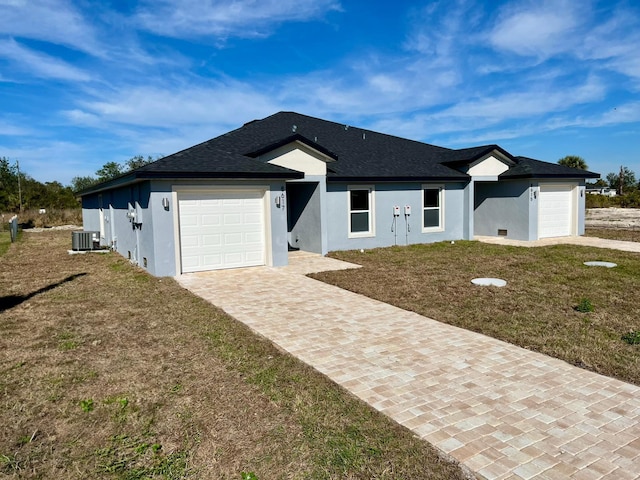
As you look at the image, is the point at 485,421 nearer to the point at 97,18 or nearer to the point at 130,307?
the point at 130,307

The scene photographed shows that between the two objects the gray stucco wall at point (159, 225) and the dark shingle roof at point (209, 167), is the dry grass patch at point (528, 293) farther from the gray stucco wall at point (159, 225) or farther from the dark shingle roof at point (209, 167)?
the dark shingle roof at point (209, 167)

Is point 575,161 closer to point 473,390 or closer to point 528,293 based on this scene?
point 528,293

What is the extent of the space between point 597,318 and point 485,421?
4.34 metres

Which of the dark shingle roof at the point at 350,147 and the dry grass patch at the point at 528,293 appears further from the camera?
the dark shingle roof at the point at 350,147

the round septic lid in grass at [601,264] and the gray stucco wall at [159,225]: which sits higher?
the gray stucco wall at [159,225]

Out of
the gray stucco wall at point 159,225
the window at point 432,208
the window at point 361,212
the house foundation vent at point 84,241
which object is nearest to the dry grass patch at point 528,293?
the window at point 361,212

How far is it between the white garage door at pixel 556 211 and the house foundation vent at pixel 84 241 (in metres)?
18.4

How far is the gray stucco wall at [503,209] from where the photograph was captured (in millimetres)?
17766

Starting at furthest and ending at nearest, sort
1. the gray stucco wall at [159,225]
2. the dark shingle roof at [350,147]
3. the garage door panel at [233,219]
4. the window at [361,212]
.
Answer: the window at [361,212] → the dark shingle roof at [350,147] → the garage door panel at [233,219] → the gray stucco wall at [159,225]

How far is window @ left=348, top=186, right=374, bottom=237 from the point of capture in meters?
15.7

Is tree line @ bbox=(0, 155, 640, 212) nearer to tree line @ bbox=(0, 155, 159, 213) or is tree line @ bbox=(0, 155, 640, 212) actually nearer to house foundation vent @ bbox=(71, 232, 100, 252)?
tree line @ bbox=(0, 155, 159, 213)

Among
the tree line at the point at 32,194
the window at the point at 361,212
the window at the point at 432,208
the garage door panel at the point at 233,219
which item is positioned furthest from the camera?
the tree line at the point at 32,194

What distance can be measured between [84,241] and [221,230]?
334 inches

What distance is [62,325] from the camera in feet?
23.1
